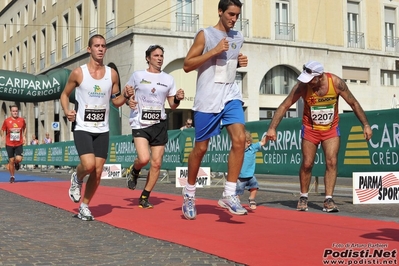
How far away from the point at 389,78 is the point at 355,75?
264 centimetres

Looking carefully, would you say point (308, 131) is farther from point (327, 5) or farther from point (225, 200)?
point (327, 5)

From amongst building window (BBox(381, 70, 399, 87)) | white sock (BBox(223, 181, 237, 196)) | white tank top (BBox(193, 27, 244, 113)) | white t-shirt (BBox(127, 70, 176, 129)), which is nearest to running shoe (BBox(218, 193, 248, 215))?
white sock (BBox(223, 181, 237, 196))

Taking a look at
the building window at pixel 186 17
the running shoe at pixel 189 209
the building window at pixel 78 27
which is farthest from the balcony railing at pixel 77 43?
the running shoe at pixel 189 209

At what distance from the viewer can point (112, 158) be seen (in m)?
23.5

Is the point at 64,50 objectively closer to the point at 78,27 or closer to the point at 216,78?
the point at 78,27

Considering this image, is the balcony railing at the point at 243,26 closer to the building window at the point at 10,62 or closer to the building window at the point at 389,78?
the building window at the point at 389,78

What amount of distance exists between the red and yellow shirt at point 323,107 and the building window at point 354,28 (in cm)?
2830

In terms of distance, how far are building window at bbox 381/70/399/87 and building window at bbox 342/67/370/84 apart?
124 centimetres

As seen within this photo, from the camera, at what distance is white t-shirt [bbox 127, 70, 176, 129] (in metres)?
8.82

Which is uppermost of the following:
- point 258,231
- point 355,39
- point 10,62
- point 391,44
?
point 10,62

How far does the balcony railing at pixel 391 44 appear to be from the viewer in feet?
121

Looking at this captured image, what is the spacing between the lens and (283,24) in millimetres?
34000

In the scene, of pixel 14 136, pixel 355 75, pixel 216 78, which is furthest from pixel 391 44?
pixel 216 78

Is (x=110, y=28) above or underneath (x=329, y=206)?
above
